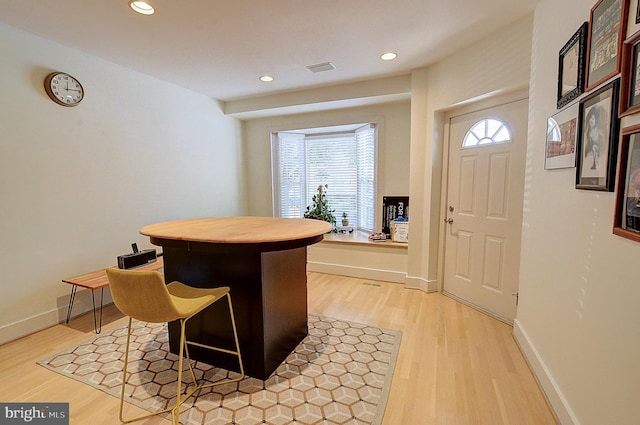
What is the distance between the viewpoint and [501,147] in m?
2.71

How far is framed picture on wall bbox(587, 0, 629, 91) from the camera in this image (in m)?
1.15

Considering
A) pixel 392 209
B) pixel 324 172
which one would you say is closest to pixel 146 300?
pixel 392 209

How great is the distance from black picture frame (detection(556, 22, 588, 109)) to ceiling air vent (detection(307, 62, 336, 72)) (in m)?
1.98

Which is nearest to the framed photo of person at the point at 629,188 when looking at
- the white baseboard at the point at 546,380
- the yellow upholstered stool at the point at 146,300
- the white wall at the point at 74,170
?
the white baseboard at the point at 546,380

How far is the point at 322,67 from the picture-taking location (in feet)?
10.2

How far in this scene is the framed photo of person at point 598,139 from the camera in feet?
3.92

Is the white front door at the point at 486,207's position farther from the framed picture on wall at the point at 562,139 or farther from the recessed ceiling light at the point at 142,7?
the recessed ceiling light at the point at 142,7

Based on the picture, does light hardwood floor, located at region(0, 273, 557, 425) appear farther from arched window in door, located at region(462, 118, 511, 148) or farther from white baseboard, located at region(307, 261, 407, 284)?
arched window in door, located at region(462, 118, 511, 148)

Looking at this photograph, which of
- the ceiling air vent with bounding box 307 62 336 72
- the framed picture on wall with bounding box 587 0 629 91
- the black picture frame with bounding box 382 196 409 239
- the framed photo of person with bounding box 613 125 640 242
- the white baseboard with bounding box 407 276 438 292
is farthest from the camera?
the black picture frame with bounding box 382 196 409 239

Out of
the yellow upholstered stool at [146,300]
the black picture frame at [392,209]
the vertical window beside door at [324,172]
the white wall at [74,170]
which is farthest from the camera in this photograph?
the vertical window beside door at [324,172]

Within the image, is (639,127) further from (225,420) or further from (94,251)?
(94,251)

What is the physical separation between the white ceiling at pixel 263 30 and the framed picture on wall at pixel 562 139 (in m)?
0.99

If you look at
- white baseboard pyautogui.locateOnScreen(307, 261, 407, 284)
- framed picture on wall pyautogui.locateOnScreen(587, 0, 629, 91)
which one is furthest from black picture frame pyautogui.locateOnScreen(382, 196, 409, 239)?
framed picture on wall pyautogui.locateOnScreen(587, 0, 629, 91)

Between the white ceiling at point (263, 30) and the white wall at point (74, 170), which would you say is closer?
the white ceiling at point (263, 30)
